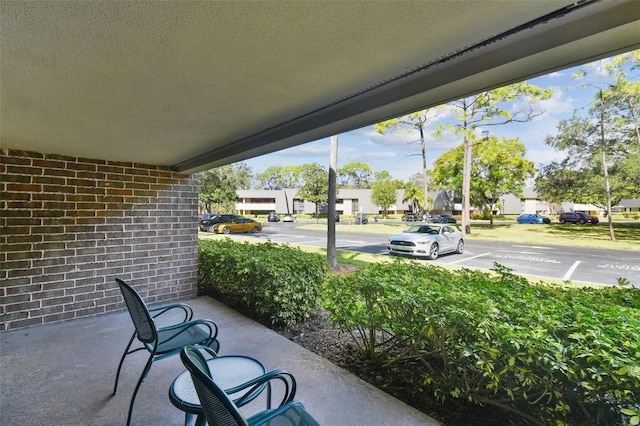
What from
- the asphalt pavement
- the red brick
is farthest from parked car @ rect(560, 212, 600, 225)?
the red brick

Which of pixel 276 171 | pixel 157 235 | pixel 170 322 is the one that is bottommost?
pixel 170 322

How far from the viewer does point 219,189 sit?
2052cm

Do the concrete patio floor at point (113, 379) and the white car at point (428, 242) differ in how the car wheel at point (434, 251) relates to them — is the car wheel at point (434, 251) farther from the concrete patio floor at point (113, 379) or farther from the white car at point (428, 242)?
the concrete patio floor at point (113, 379)

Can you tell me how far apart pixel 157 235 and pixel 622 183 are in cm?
995

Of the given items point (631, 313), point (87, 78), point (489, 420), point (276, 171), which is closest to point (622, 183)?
point (631, 313)

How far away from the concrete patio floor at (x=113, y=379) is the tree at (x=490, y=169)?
11.4 meters

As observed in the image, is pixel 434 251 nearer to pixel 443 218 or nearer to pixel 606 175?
pixel 606 175

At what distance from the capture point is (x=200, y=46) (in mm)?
1221

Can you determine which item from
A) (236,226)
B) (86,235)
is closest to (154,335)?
(86,235)

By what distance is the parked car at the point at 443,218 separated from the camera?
17.2 meters

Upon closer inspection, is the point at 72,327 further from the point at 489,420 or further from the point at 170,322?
the point at 489,420

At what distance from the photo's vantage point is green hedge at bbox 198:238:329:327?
10.6 feet

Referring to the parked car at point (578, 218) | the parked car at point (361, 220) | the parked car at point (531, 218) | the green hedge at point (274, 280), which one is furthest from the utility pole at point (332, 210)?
the parked car at point (361, 220)

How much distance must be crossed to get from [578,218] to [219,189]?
19950 mm
